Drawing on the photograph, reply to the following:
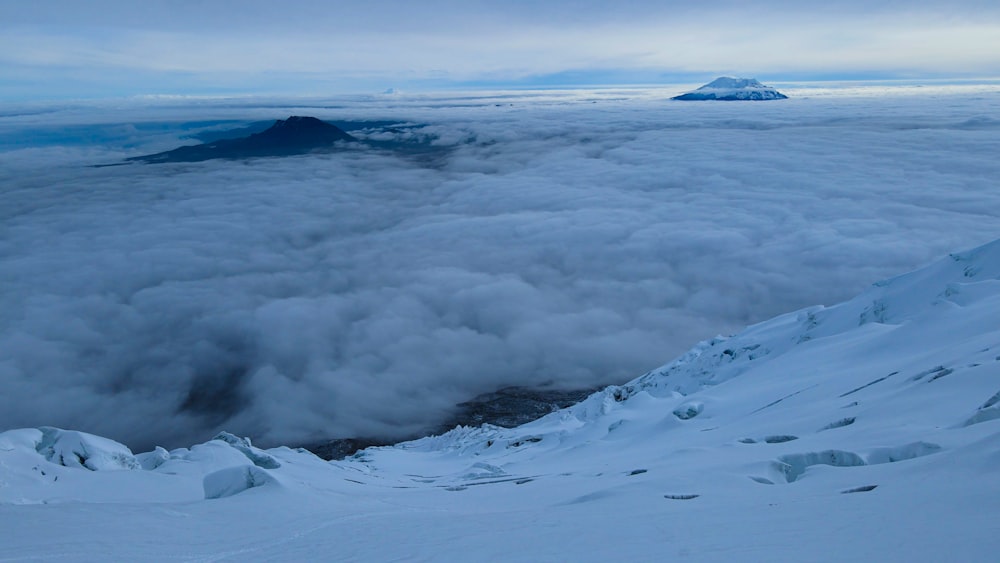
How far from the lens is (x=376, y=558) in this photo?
8.70 meters

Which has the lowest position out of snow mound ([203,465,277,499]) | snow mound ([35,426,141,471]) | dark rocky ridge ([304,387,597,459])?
dark rocky ridge ([304,387,597,459])

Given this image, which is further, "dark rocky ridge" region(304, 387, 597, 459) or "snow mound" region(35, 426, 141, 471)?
"dark rocky ridge" region(304, 387, 597, 459)

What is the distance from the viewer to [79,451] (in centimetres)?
1669

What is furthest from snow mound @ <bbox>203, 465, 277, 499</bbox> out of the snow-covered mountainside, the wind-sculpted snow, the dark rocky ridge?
the dark rocky ridge

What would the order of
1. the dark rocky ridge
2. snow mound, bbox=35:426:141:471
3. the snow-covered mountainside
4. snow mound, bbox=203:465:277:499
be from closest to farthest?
the snow-covered mountainside
snow mound, bbox=203:465:277:499
snow mound, bbox=35:426:141:471
the dark rocky ridge

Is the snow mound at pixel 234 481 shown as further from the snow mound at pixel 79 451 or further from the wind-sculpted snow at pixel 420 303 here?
the wind-sculpted snow at pixel 420 303

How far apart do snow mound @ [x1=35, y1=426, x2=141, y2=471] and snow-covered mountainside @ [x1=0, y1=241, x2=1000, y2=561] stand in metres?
0.05

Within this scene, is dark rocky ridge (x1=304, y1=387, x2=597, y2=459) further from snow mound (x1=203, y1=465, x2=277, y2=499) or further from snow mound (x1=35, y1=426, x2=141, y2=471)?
snow mound (x1=203, y1=465, x2=277, y2=499)

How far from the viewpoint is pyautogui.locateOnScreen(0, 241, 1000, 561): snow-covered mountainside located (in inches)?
292

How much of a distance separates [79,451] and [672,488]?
1724 cm

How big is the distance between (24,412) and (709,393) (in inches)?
3909

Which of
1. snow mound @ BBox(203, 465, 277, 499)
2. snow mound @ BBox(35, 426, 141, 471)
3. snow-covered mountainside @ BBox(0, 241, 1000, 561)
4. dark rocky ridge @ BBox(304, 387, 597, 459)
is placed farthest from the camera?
dark rocky ridge @ BBox(304, 387, 597, 459)

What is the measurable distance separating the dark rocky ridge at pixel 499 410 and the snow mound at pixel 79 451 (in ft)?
190

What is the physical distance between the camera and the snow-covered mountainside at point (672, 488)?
741 centimetres
